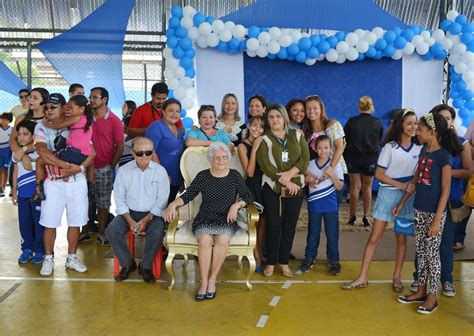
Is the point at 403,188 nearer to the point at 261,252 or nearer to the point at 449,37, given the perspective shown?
the point at 261,252

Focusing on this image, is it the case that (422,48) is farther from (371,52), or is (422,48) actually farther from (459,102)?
(459,102)

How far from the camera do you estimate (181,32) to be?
22.3 ft

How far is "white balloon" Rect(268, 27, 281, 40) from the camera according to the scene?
23.0ft

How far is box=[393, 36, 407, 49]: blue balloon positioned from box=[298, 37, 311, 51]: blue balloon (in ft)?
3.99

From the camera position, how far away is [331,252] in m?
4.19

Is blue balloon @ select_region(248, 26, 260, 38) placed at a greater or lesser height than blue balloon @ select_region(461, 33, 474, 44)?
greater

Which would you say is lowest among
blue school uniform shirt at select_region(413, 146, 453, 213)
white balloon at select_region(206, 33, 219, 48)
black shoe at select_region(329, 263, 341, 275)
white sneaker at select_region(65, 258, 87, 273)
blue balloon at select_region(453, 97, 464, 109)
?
black shoe at select_region(329, 263, 341, 275)

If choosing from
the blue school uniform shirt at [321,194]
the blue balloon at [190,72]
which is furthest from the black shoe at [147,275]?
the blue balloon at [190,72]

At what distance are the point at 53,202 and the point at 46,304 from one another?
0.86 meters

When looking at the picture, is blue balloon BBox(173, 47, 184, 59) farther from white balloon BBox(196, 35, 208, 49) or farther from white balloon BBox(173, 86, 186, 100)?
white balloon BBox(173, 86, 186, 100)

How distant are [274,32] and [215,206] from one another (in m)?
3.87

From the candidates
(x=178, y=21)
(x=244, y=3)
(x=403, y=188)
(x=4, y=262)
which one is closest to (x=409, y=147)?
(x=403, y=188)

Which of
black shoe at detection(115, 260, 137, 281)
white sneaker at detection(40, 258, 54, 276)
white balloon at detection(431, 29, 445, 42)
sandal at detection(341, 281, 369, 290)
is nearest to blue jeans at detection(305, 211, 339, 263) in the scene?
sandal at detection(341, 281, 369, 290)

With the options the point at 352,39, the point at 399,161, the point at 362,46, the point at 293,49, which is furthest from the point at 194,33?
the point at 399,161
